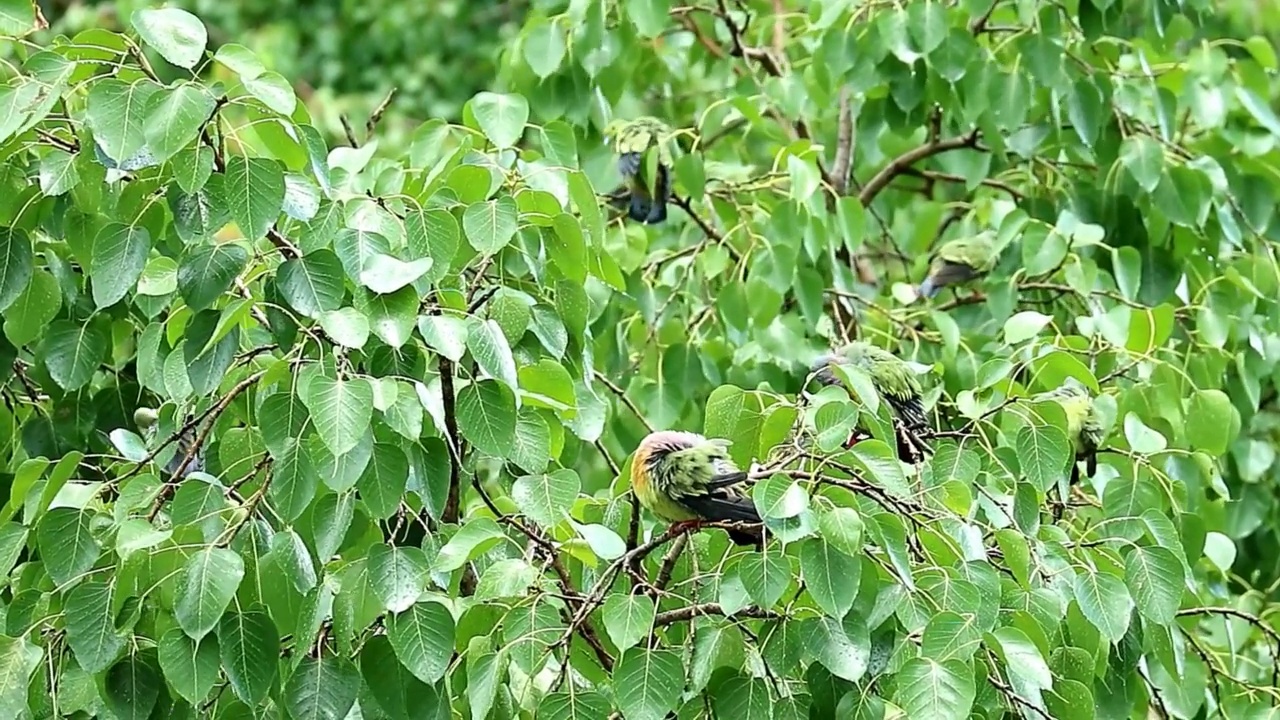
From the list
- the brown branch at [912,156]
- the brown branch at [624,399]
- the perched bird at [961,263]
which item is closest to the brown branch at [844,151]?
the brown branch at [912,156]

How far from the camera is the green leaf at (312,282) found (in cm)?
108

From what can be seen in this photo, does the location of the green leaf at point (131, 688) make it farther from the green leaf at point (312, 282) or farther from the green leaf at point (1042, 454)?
the green leaf at point (1042, 454)

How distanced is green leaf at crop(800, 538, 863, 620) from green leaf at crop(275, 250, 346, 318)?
36 cm

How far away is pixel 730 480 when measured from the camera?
1107 millimetres

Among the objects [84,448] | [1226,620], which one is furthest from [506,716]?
[1226,620]

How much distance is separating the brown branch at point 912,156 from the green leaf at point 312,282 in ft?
3.81

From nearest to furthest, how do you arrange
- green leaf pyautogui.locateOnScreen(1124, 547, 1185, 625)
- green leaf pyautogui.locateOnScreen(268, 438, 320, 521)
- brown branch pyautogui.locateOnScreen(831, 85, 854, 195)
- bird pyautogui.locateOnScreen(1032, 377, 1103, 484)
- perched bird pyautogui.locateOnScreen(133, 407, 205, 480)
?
green leaf pyautogui.locateOnScreen(268, 438, 320, 521) < green leaf pyautogui.locateOnScreen(1124, 547, 1185, 625) < perched bird pyautogui.locateOnScreen(133, 407, 205, 480) < bird pyautogui.locateOnScreen(1032, 377, 1103, 484) < brown branch pyautogui.locateOnScreen(831, 85, 854, 195)

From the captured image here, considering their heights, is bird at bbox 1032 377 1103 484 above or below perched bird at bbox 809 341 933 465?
below

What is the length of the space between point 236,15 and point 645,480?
349 cm

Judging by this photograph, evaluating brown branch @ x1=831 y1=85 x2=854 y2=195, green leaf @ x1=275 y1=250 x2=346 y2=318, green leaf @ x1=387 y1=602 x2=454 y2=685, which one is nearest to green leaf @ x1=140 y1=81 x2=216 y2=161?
green leaf @ x1=275 y1=250 x2=346 y2=318

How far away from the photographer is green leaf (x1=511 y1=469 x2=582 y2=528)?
108 cm

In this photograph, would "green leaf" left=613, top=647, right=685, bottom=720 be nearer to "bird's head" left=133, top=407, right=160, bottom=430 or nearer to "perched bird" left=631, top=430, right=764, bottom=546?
"perched bird" left=631, top=430, right=764, bottom=546

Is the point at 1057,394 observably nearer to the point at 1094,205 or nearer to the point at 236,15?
the point at 1094,205

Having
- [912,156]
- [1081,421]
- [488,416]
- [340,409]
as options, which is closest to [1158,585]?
[1081,421]
